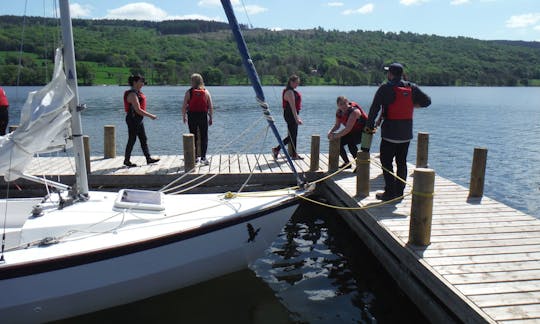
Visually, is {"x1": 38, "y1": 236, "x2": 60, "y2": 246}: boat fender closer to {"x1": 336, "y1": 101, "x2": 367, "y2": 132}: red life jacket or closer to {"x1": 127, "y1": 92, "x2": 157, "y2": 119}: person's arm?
{"x1": 127, "y1": 92, "x2": 157, "y2": 119}: person's arm

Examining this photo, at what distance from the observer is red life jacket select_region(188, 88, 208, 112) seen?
1112 centimetres

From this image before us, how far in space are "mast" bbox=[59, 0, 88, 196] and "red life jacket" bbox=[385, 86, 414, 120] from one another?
4681 mm

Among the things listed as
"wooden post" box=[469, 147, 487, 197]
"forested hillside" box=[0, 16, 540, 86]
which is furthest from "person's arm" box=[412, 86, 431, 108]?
"forested hillside" box=[0, 16, 540, 86]

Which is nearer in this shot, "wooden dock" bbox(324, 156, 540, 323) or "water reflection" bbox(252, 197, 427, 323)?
"wooden dock" bbox(324, 156, 540, 323)

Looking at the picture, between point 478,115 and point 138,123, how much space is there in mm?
42103

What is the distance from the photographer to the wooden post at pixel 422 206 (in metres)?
6.13

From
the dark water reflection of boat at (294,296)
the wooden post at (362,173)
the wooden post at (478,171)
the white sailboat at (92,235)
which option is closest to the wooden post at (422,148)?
the wooden post at (478,171)

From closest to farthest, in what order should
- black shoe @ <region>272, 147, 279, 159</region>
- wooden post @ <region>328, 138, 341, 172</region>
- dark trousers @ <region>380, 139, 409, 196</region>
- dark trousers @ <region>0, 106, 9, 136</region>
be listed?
1. dark trousers @ <region>380, 139, 409, 196</region>
2. wooden post @ <region>328, 138, 341, 172</region>
3. dark trousers @ <region>0, 106, 9, 136</region>
4. black shoe @ <region>272, 147, 279, 159</region>

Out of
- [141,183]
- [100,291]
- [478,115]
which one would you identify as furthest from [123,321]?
[478,115]

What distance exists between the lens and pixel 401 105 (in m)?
7.64

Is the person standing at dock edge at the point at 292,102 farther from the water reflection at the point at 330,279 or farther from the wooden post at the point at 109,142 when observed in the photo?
the wooden post at the point at 109,142

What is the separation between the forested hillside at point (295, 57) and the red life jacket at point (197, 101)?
2771 inches

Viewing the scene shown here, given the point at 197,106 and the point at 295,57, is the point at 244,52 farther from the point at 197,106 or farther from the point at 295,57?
the point at 295,57

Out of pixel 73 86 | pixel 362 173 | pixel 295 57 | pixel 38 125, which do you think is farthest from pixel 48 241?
pixel 295 57
